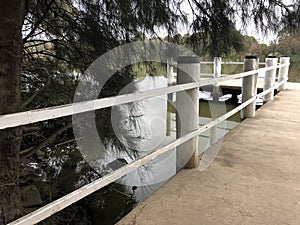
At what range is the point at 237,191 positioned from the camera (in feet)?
6.24

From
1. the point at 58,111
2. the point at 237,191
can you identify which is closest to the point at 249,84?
the point at 237,191

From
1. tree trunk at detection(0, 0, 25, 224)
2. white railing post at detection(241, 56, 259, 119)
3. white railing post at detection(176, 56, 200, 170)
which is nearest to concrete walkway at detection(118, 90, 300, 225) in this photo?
white railing post at detection(176, 56, 200, 170)

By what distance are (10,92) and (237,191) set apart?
180cm

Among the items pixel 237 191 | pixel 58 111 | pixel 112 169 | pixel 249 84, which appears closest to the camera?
pixel 58 111

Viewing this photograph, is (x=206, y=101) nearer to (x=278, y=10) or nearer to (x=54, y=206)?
(x=278, y=10)

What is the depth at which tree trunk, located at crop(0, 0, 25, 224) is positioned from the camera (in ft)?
6.31

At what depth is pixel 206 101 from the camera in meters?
8.78

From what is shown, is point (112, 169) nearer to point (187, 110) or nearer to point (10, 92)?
point (187, 110)

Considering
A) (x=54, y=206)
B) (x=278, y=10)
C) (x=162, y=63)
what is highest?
(x=278, y=10)

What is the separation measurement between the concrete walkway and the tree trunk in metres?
1.06

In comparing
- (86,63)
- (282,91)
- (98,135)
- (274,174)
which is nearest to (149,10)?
(86,63)

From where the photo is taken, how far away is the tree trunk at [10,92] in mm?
1923

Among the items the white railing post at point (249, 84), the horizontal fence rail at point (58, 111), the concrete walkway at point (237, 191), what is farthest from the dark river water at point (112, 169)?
the horizontal fence rail at point (58, 111)

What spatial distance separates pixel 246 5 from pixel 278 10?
0.31 meters
